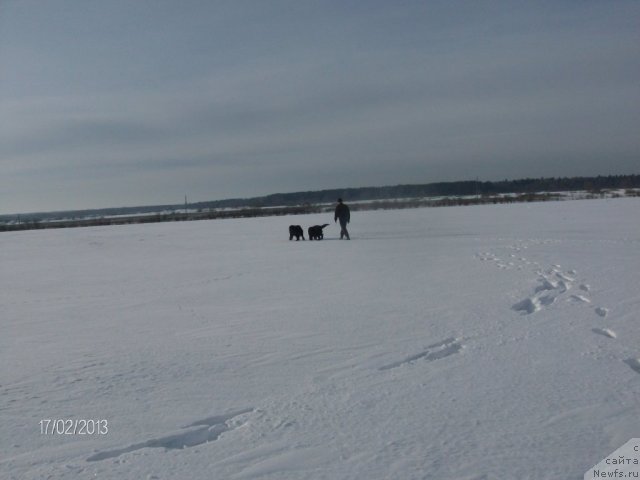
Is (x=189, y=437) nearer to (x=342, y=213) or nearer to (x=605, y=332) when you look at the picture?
(x=605, y=332)

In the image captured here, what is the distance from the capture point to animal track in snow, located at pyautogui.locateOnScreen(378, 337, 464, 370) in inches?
219

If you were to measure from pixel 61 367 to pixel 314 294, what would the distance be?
16.1 feet

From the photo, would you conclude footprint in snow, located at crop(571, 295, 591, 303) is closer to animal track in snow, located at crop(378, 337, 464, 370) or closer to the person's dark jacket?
animal track in snow, located at crop(378, 337, 464, 370)

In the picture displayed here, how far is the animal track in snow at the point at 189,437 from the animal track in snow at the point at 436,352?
184cm

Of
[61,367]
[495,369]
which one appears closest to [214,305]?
[61,367]

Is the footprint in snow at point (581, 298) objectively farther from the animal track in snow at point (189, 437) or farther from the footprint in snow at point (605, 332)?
the animal track in snow at point (189, 437)

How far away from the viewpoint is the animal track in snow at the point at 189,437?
3.83 meters

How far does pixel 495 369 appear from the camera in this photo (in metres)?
5.23

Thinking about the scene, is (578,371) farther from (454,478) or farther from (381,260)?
(381,260)

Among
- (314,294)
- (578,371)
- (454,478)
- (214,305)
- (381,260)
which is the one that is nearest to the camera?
(454,478)

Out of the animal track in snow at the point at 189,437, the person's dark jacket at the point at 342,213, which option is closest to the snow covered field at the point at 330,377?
the animal track in snow at the point at 189,437

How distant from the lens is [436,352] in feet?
19.3

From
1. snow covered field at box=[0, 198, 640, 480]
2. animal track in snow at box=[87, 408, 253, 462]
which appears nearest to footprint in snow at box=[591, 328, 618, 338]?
snow covered field at box=[0, 198, 640, 480]

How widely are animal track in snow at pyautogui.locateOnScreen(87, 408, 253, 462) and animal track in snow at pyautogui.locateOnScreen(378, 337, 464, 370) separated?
6.04 ft
